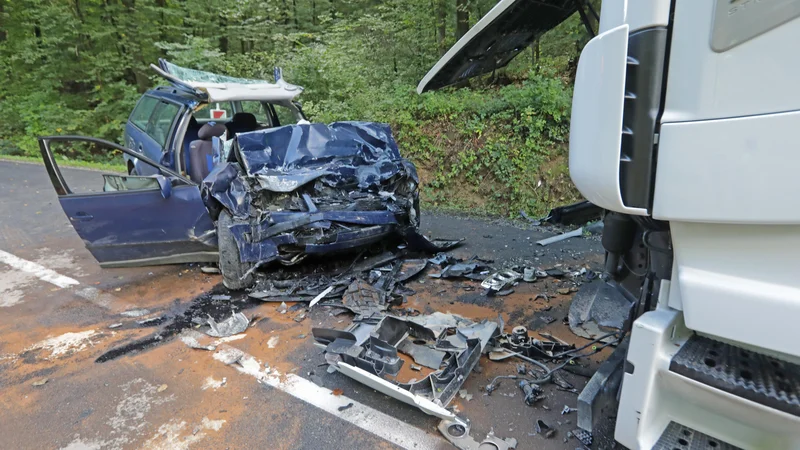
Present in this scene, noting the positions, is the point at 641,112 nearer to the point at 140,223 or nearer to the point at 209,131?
the point at 140,223

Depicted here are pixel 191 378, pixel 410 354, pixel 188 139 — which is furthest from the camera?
pixel 188 139

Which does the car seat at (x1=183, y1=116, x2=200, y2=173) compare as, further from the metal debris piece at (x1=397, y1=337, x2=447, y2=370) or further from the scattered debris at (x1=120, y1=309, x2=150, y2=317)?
the metal debris piece at (x1=397, y1=337, x2=447, y2=370)

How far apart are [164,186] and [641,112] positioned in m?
3.93

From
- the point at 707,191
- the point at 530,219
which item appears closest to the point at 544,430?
the point at 707,191

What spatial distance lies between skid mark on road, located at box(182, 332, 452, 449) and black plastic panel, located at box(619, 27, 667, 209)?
1633 mm

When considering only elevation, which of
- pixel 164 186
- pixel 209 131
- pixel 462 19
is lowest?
pixel 164 186

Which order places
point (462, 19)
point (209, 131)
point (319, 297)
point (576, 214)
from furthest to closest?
point (462, 19) → point (209, 131) → point (319, 297) → point (576, 214)

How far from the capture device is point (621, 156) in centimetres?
157

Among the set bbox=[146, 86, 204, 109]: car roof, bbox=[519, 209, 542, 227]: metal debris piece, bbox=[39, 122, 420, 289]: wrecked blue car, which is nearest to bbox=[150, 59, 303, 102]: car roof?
bbox=[146, 86, 204, 109]: car roof

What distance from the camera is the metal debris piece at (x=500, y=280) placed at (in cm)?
409

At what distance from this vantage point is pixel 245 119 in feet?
20.9

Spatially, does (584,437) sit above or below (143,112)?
below

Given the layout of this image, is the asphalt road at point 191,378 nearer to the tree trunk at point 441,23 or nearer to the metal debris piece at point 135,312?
the metal debris piece at point 135,312

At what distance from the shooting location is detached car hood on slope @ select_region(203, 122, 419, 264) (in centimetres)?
411
